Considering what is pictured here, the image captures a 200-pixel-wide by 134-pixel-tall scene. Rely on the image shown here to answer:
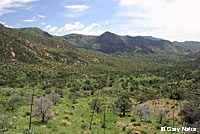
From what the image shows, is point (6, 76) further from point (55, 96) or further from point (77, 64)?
point (77, 64)

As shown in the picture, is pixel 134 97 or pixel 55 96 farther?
pixel 134 97

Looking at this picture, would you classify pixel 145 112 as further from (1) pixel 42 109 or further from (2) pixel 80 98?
(2) pixel 80 98

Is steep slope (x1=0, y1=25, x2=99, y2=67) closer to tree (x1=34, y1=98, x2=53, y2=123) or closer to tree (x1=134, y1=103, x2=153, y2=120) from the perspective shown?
tree (x1=34, y1=98, x2=53, y2=123)

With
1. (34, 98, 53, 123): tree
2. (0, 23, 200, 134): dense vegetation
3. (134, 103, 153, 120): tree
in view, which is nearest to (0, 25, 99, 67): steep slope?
(0, 23, 200, 134): dense vegetation

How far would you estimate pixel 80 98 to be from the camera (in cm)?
5034

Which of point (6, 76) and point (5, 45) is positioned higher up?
point (5, 45)

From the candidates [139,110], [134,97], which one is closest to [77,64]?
[134,97]

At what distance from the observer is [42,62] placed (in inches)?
3930

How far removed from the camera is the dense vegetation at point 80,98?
61.7 ft

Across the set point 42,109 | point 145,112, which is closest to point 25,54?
point 42,109

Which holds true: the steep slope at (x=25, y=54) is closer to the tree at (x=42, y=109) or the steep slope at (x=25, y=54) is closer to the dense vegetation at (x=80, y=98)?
the dense vegetation at (x=80, y=98)

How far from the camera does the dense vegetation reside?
18.8 metres

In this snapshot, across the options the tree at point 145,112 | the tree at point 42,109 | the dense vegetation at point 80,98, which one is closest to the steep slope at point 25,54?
the dense vegetation at point 80,98

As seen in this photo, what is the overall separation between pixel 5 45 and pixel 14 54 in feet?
27.3
